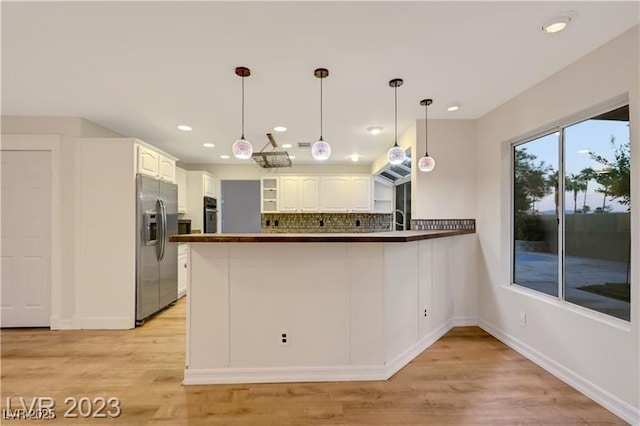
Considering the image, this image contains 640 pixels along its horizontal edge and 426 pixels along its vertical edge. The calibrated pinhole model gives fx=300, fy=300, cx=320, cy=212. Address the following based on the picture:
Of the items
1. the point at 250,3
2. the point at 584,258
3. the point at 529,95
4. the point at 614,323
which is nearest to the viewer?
the point at 250,3

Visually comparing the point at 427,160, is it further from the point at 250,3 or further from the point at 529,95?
the point at 250,3

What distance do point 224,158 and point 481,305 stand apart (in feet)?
16.5

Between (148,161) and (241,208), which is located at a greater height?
(148,161)

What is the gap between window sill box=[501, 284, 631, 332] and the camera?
203 cm

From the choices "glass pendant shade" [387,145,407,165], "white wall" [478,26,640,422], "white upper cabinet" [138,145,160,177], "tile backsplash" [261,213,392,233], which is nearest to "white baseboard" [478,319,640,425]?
"white wall" [478,26,640,422]

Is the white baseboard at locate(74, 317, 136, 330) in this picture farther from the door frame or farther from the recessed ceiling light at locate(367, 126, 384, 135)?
the recessed ceiling light at locate(367, 126, 384, 135)

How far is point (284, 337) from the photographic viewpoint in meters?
2.36

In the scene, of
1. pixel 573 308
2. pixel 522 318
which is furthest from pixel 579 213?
pixel 522 318

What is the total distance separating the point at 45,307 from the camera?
11.7ft

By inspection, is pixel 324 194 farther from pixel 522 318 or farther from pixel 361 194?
pixel 522 318

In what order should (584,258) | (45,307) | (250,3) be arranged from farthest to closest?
(45,307) → (584,258) → (250,3)

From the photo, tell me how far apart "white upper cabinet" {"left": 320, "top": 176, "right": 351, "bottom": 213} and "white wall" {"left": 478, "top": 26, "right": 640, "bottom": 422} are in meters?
2.99

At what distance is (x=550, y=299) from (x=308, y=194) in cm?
446

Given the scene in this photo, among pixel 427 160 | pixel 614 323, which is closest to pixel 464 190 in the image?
pixel 427 160
